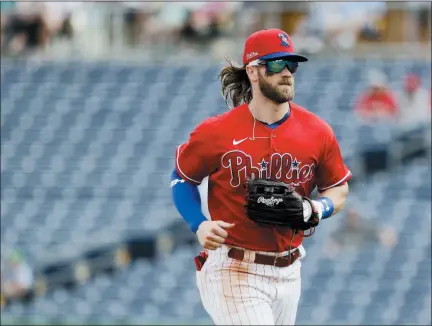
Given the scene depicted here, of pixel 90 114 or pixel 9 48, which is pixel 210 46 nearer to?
pixel 90 114

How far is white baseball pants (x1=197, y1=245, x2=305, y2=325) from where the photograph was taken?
4.83 m

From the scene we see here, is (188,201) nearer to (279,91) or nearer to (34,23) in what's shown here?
(279,91)

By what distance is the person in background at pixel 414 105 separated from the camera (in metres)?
12.8

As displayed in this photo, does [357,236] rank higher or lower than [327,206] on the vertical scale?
lower

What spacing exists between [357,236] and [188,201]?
736 cm

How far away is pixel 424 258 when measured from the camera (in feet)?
38.9

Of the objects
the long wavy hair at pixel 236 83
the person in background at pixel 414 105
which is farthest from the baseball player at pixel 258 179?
the person in background at pixel 414 105

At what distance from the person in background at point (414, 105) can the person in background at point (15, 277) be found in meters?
4.66

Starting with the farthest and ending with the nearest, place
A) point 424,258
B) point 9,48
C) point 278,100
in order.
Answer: point 9,48
point 424,258
point 278,100

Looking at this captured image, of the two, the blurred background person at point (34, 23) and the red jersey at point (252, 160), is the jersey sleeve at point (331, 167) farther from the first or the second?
→ the blurred background person at point (34, 23)

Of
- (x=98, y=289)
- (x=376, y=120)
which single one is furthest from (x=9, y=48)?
(x=376, y=120)

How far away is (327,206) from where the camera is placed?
4.85 metres

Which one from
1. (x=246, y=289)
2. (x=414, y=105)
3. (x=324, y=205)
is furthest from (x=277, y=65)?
(x=414, y=105)

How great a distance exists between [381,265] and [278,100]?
744 cm
